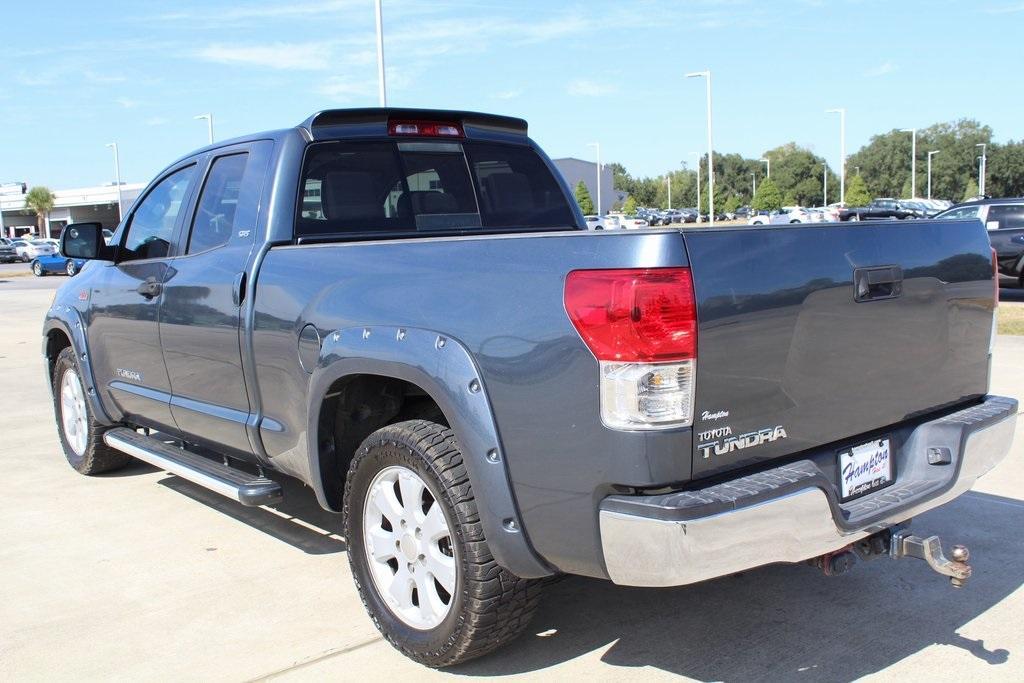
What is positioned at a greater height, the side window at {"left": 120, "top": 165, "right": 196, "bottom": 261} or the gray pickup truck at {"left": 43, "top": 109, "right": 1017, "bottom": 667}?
the side window at {"left": 120, "top": 165, "right": 196, "bottom": 261}

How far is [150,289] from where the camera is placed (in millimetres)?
4863

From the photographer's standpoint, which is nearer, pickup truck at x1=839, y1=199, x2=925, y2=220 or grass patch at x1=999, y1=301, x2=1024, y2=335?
pickup truck at x1=839, y1=199, x2=925, y2=220

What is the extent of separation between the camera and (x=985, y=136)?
366 ft

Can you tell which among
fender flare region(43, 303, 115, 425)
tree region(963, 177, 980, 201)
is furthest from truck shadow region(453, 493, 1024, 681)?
tree region(963, 177, 980, 201)

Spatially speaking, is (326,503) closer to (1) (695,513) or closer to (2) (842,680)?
(1) (695,513)

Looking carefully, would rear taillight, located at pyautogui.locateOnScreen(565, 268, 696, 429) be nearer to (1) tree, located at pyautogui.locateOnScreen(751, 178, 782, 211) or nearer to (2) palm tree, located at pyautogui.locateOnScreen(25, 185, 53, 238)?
(1) tree, located at pyautogui.locateOnScreen(751, 178, 782, 211)

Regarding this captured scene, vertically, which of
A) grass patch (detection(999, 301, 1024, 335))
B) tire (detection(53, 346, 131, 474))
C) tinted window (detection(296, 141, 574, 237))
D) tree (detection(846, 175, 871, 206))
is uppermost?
tree (detection(846, 175, 871, 206))

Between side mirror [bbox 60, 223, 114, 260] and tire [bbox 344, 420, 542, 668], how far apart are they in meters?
2.57

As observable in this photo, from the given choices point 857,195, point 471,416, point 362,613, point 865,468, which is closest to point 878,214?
point 865,468

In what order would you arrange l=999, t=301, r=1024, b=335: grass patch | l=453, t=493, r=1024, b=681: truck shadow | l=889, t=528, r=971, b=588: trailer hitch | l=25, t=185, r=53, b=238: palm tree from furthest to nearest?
l=25, t=185, r=53, b=238: palm tree → l=999, t=301, r=1024, b=335: grass patch → l=453, t=493, r=1024, b=681: truck shadow → l=889, t=528, r=971, b=588: trailer hitch

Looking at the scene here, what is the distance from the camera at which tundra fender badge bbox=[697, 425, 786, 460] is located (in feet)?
8.83

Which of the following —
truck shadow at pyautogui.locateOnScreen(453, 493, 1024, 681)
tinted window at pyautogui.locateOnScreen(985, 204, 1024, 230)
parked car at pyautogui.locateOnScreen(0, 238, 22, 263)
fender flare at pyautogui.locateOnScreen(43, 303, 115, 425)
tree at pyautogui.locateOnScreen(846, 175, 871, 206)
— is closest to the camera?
truck shadow at pyautogui.locateOnScreen(453, 493, 1024, 681)

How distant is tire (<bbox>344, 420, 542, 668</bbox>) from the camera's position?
3.07 metres

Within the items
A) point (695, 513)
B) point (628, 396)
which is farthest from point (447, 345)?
point (695, 513)
